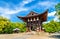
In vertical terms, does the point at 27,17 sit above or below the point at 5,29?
above

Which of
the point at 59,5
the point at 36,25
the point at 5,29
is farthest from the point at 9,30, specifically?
the point at 59,5

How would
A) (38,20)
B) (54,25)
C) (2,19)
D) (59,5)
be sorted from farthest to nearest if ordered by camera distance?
(54,25) → (2,19) → (38,20) → (59,5)

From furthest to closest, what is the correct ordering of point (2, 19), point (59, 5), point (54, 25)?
point (54, 25) → point (2, 19) → point (59, 5)

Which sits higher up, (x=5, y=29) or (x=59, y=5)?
(x=59, y=5)

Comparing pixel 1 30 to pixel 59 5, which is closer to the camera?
pixel 59 5

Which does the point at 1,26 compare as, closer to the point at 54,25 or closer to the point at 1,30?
the point at 1,30

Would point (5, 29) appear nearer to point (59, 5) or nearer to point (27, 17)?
point (27, 17)

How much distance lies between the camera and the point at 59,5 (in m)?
22.7

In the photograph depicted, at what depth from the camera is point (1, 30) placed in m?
36.7

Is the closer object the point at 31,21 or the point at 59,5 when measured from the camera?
the point at 59,5

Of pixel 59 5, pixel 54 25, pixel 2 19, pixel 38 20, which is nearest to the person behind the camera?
pixel 59 5

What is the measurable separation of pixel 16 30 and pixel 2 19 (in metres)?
5.83

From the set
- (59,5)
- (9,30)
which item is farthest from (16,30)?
(59,5)

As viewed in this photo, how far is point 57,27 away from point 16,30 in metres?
19.7
